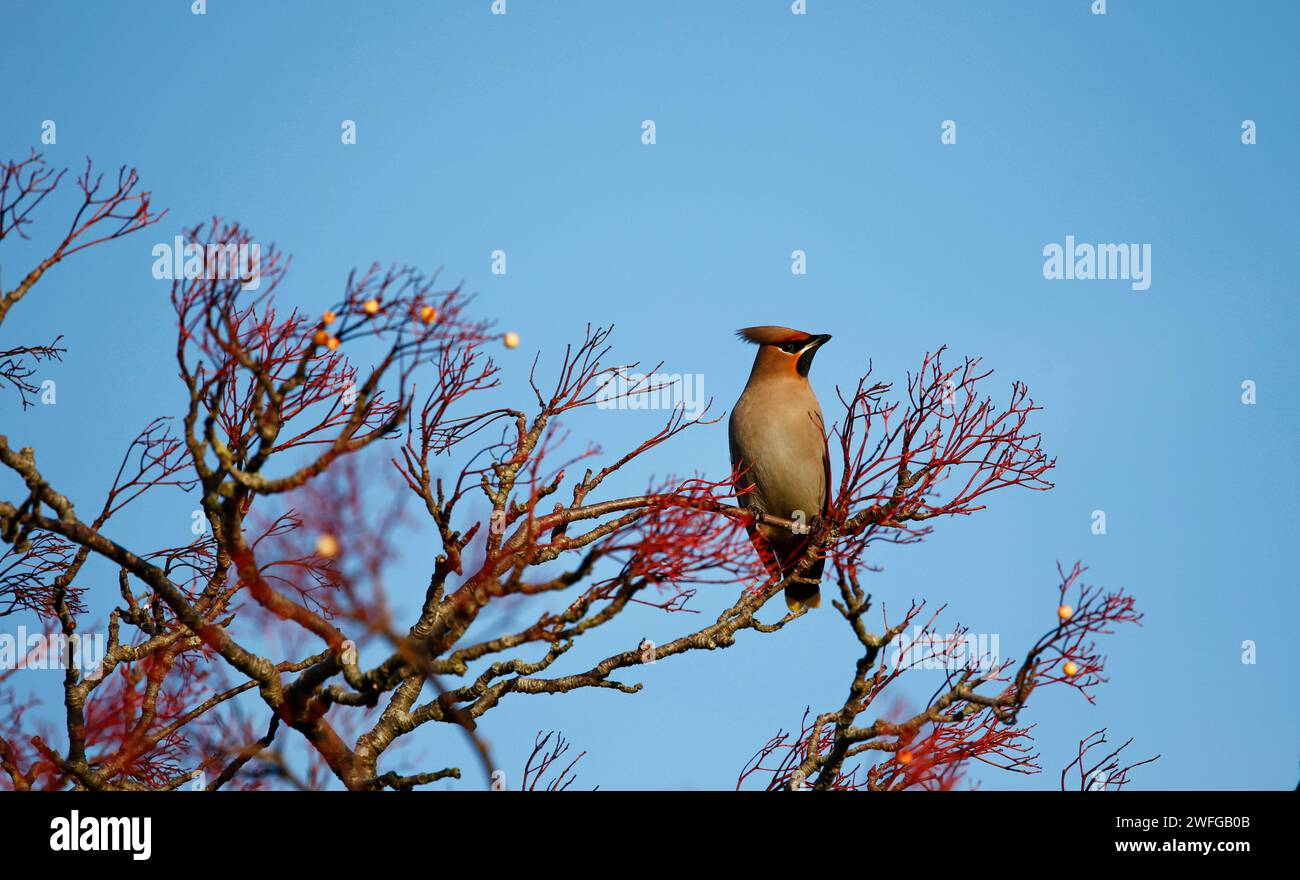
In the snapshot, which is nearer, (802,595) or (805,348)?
(802,595)

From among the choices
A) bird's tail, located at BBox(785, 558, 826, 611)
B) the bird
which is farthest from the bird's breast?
bird's tail, located at BBox(785, 558, 826, 611)

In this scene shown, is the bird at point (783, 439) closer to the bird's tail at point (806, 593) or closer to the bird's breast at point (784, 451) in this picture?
the bird's breast at point (784, 451)

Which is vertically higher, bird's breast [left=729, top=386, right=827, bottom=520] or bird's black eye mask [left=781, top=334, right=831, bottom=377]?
bird's black eye mask [left=781, top=334, right=831, bottom=377]

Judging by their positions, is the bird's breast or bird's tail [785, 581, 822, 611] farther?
the bird's breast

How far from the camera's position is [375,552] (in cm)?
322

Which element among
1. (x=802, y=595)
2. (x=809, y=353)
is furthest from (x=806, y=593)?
(x=809, y=353)

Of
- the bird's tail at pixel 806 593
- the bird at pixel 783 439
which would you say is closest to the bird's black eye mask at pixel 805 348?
the bird at pixel 783 439

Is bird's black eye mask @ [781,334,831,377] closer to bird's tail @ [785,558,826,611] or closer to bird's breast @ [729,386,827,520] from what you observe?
bird's breast @ [729,386,827,520]

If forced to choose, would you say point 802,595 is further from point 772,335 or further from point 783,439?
point 772,335

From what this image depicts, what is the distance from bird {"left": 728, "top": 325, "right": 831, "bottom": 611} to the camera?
7820 millimetres

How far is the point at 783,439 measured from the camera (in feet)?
25.6

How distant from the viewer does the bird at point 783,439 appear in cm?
782
